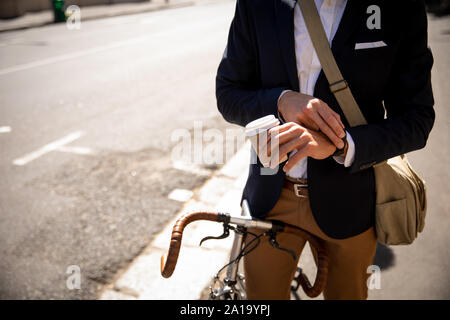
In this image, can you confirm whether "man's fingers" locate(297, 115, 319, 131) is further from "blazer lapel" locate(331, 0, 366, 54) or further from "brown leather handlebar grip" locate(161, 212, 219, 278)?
"brown leather handlebar grip" locate(161, 212, 219, 278)

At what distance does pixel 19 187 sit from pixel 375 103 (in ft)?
14.1

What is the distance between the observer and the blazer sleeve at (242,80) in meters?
1.44

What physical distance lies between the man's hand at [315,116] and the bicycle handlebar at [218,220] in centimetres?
50

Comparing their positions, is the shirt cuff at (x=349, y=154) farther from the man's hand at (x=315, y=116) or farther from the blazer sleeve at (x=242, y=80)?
the blazer sleeve at (x=242, y=80)

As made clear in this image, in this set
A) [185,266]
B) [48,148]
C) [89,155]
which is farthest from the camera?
[48,148]

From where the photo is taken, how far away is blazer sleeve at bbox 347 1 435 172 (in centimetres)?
133

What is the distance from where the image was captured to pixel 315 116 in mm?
1215

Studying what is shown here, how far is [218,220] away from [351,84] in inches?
31.2

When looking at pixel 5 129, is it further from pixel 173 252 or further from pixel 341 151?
pixel 341 151

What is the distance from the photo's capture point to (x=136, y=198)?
3.94m

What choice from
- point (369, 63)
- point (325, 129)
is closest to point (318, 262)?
point (325, 129)

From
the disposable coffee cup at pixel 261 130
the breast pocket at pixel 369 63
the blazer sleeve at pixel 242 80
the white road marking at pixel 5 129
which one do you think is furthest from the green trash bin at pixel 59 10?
the disposable coffee cup at pixel 261 130

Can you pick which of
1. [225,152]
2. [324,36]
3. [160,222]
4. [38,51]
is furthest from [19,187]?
[38,51]

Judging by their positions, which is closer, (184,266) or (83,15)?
Answer: (184,266)
